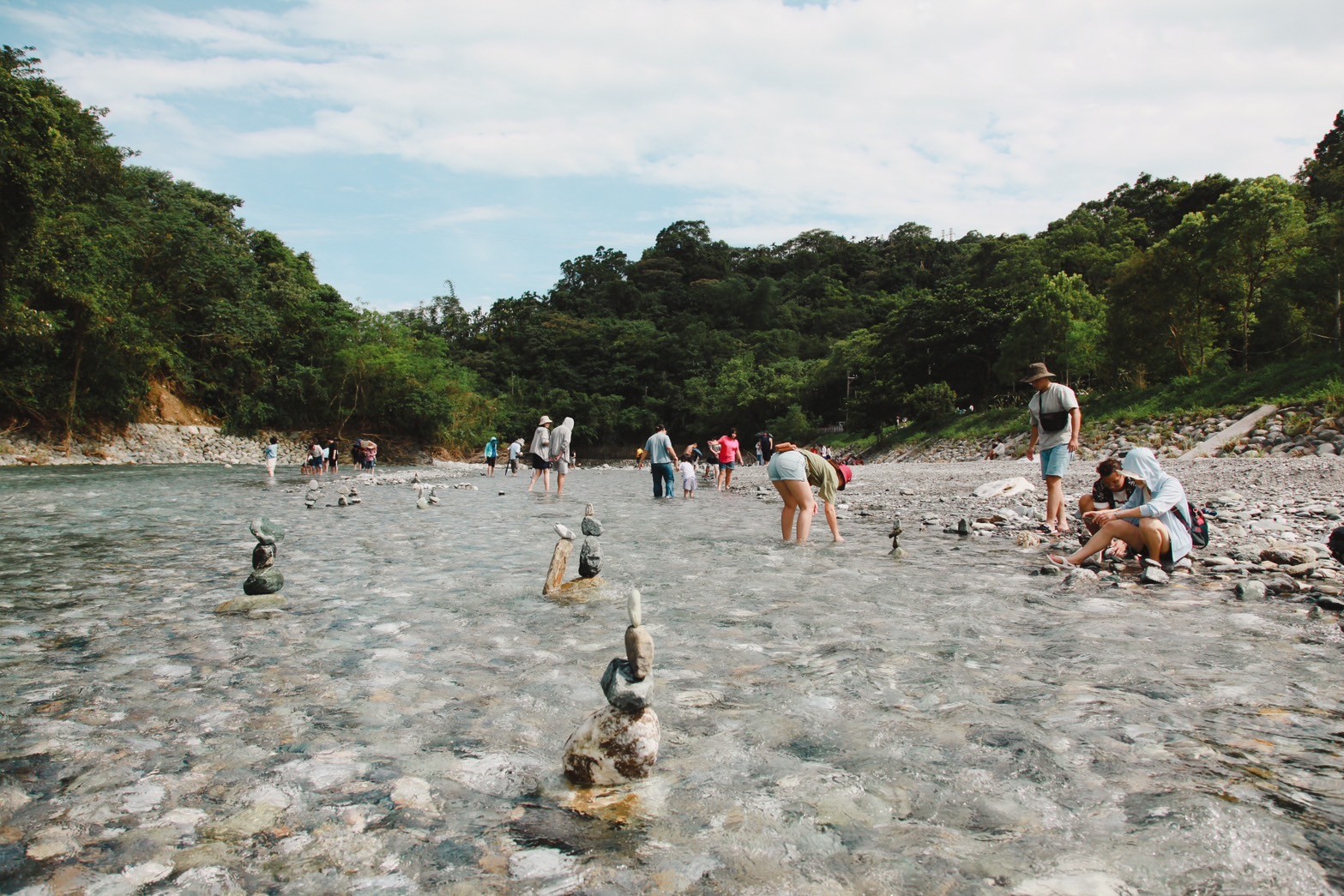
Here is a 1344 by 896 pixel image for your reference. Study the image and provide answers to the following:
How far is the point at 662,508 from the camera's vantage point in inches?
666

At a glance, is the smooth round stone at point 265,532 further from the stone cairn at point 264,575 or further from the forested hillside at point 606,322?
the forested hillside at point 606,322

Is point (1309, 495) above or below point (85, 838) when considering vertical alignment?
above

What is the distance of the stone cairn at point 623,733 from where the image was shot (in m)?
2.90

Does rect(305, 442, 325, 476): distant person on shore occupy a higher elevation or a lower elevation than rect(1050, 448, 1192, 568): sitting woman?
lower

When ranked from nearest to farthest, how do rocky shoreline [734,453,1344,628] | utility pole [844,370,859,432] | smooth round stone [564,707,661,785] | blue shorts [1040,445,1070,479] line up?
smooth round stone [564,707,661,785] → rocky shoreline [734,453,1344,628] → blue shorts [1040,445,1070,479] → utility pole [844,370,859,432]

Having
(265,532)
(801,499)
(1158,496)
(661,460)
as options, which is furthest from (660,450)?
(265,532)

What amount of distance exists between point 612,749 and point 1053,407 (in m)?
8.75

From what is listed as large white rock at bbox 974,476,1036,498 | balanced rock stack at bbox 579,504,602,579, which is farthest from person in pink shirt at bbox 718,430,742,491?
balanced rock stack at bbox 579,504,602,579

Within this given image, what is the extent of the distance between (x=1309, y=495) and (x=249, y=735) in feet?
53.7

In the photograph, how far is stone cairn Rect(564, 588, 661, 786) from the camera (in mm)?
2898

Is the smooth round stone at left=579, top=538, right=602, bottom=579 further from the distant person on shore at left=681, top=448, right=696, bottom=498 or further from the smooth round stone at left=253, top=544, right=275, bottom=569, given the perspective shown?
the distant person on shore at left=681, top=448, right=696, bottom=498

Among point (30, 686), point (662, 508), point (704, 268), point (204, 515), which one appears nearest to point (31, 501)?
point (204, 515)

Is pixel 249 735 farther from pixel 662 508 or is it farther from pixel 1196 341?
pixel 1196 341

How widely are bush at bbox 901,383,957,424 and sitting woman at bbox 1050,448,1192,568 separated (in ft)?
156
